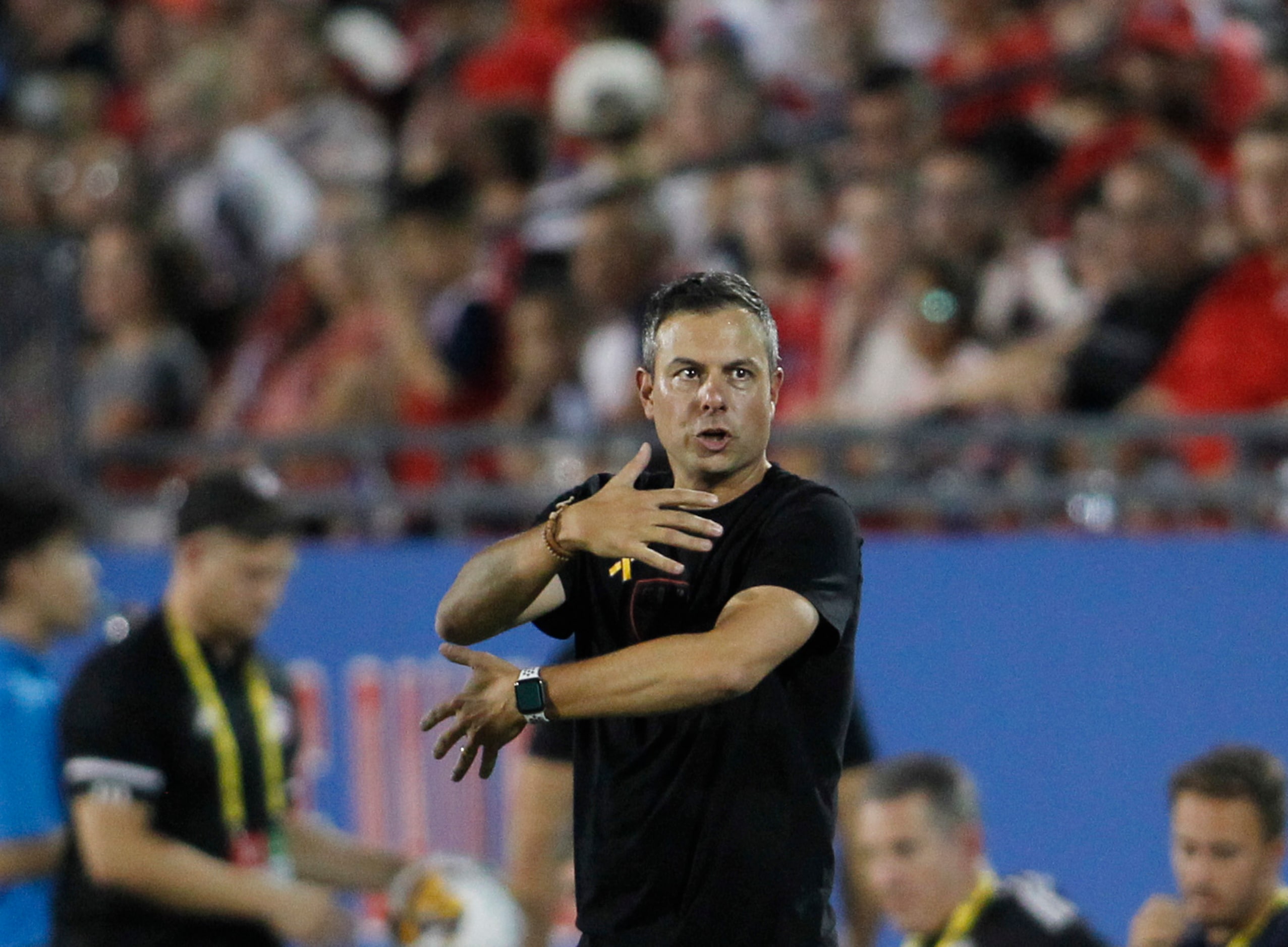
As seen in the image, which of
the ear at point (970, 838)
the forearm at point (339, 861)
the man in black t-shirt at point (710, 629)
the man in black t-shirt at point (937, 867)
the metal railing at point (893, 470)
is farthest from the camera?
the metal railing at point (893, 470)

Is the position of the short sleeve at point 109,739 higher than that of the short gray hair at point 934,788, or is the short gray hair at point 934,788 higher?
the short sleeve at point 109,739

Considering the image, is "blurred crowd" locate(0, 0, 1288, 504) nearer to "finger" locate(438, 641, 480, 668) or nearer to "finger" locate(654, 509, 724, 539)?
"finger" locate(654, 509, 724, 539)

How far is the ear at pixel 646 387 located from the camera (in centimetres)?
335

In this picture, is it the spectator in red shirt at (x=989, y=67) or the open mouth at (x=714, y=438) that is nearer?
the open mouth at (x=714, y=438)

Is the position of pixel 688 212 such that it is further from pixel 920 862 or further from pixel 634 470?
pixel 634 470

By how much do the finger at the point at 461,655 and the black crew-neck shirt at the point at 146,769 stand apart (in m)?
2.28

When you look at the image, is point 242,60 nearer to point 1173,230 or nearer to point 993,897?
point 1173,230

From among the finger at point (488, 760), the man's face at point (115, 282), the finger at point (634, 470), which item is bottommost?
the finger at point (488, 760)

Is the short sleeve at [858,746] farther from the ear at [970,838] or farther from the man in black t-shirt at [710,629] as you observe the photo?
the man in black t-shirt at [710,629]

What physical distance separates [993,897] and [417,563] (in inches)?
137

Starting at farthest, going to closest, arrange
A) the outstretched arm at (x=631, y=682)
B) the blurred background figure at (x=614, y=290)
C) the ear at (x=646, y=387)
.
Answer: the blurred background figure at (x=614, y=290) → the ear at (x=646, y=387) → the outstretched arm at (x=631, y=682)

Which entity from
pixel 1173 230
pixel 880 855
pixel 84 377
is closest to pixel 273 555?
pixel 880 855

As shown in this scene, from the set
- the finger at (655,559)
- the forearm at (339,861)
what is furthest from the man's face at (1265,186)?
the finger at (655,559)

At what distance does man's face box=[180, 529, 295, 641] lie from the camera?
5.55 meters
